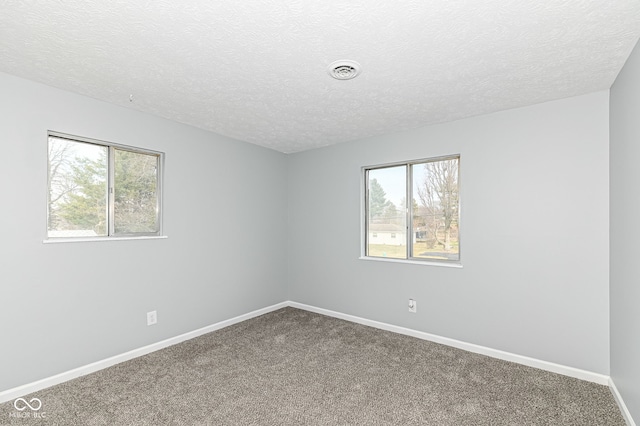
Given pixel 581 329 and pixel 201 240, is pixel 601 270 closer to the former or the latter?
pixel 581 329

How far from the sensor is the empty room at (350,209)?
186 centimetres

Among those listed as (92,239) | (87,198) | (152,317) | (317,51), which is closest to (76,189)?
(87,198)

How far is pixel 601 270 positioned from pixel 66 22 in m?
4.00

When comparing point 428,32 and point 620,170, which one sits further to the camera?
point 620,170

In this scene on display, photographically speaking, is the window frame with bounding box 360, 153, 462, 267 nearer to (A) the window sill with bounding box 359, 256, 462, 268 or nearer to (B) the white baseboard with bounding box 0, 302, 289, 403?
(A) the window sill with bounding box 359, 256, 462, 268

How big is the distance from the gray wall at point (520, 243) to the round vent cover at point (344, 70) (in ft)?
5.13

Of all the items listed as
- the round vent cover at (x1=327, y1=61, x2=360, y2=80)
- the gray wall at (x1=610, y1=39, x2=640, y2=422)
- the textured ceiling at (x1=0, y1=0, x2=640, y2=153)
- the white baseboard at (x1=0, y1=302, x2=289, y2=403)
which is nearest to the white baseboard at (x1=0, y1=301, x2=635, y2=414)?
the white baseboard at (x1=0, y1=302, x2=289, y2=403)

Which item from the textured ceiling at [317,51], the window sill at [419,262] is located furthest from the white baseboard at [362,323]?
the textured ceiling at [317,51]

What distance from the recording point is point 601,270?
8.40 ft

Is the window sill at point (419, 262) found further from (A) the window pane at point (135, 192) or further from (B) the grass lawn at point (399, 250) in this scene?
(A) the window pane at point (135, 192)

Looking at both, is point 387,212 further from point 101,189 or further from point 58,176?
point 58,176

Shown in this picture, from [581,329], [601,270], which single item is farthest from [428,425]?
[601,270]

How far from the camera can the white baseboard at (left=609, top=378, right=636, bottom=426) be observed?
2006 millimetres

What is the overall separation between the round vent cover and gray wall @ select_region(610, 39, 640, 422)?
64.7 inches
